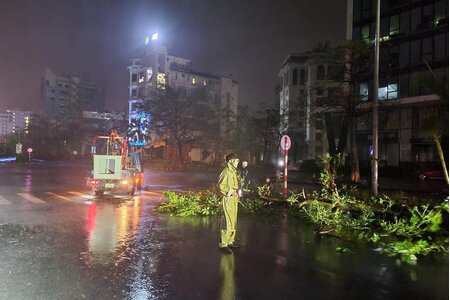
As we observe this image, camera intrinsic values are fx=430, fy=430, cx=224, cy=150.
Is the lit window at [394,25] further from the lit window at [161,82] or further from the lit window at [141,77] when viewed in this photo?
the lit window at [141,77]

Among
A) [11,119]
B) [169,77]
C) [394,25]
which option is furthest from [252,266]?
[11,119]

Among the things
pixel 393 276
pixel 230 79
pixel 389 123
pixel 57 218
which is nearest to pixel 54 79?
pixel 230 79

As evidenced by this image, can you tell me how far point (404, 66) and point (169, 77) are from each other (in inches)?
1820

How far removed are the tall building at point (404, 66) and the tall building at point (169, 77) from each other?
111 feet

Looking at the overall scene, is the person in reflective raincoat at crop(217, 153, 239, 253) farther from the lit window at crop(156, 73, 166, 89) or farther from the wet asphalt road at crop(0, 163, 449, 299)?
the lit window at crop(156, 73, 166, 89)

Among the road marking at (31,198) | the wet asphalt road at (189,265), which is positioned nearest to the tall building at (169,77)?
the road marking at (31,198)

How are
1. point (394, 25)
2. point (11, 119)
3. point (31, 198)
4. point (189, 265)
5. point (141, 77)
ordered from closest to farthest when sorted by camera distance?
1. point (189, 265)
2. point (31, 198)
3. point (394, 25)
4. point (141, 77)
5. point (11, 119)

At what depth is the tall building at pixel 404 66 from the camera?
41.8 meters

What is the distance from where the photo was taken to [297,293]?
Answer: 5.72 metres

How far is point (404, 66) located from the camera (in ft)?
148

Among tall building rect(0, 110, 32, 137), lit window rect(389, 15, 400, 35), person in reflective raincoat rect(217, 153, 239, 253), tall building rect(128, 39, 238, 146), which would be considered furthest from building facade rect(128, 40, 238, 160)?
tall building rect(0, 110, 32, 137)

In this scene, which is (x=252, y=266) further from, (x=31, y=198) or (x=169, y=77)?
(x=169, y=77)

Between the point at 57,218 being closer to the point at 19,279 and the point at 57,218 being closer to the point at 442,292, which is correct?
the point at 19,279

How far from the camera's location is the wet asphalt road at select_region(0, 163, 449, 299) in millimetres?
5789
